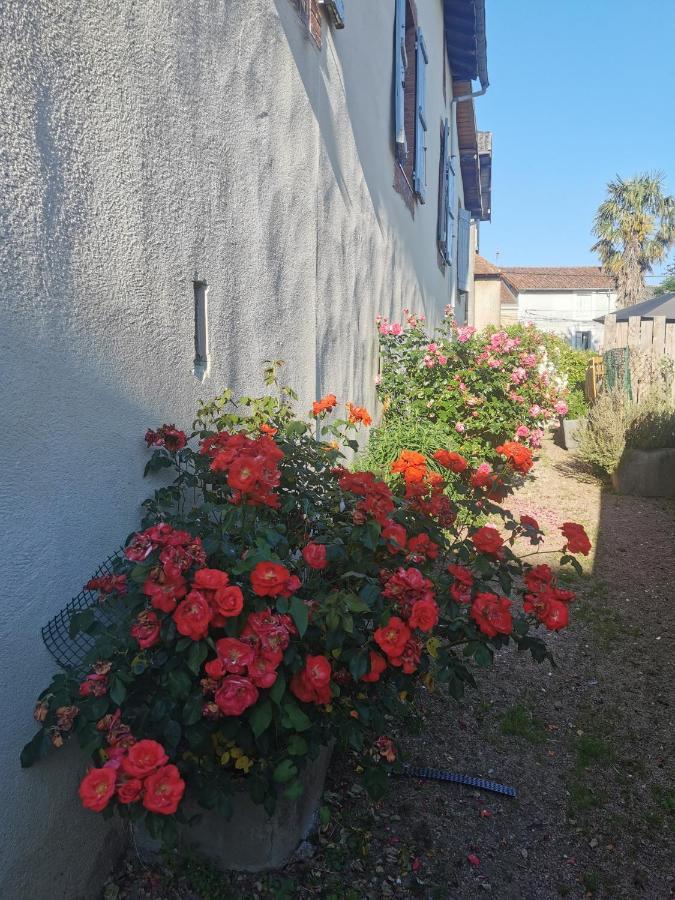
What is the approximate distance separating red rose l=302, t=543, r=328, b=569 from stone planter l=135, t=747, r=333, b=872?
0.66m

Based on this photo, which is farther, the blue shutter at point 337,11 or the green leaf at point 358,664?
the blue shutter at point 337,11

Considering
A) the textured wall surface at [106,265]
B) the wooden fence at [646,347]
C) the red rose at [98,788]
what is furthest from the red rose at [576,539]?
the wooden fence at [646,347]

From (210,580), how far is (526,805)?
157 cm

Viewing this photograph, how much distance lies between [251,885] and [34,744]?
78 centimetres

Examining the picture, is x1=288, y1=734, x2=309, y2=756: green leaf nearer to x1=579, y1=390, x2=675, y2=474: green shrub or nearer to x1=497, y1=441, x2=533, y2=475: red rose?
x1=497, y1=441, x2=533, y2=475: red rose

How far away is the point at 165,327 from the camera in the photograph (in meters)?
2.16

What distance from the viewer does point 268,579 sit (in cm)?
150

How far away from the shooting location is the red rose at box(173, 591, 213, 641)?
141cm

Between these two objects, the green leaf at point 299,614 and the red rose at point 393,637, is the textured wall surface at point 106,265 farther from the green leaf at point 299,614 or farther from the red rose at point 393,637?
the red rose at point 393,637

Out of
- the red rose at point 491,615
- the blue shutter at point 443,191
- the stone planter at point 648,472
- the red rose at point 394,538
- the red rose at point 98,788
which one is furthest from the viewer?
the blue shutter at point 443,191

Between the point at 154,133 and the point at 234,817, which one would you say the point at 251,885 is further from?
the point at 154,133

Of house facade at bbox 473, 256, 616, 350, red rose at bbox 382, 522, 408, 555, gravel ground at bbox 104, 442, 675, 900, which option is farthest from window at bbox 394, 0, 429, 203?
house facade at bbox 473, 256, 616, 350

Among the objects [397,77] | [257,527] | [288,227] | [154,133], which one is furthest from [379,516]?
[397,77]

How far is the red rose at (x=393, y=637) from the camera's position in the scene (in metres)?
1.62
